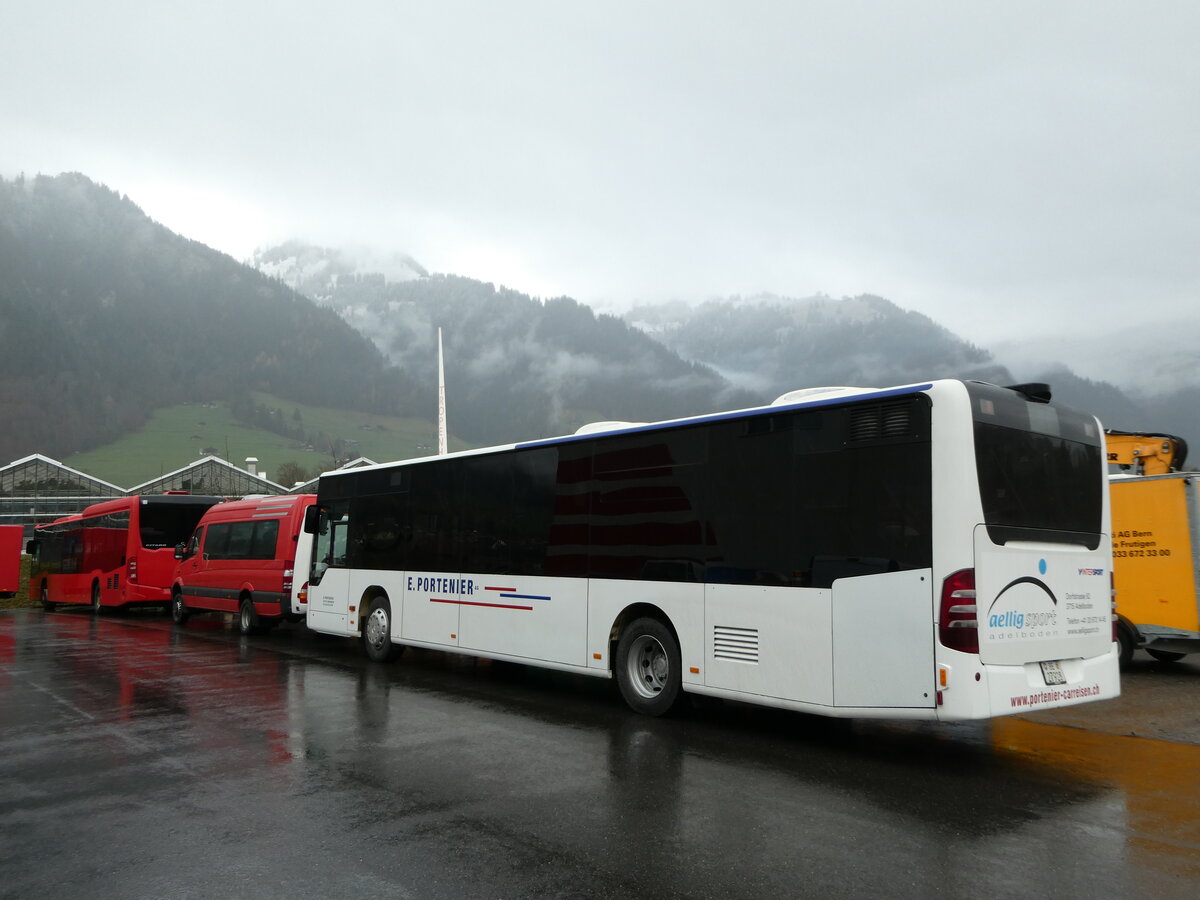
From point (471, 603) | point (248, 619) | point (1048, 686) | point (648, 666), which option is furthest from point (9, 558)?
point (1048, 686)

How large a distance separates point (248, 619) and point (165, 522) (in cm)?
708

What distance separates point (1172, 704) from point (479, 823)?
8.47 meters

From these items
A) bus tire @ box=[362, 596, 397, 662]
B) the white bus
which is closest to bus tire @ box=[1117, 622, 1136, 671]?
the white bus

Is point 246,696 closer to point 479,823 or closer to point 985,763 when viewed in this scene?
point 479,823

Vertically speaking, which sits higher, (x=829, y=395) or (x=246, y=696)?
(x=829, y=395)

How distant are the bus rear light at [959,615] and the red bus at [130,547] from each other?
22360mm

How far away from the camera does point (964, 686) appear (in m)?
6.68

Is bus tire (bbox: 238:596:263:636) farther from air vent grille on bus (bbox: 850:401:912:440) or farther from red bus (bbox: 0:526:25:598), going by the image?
air vent grille on bus (bbox: 850:401:912:440)

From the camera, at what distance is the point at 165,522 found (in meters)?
24.5

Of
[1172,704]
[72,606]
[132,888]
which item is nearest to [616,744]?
[132,888]

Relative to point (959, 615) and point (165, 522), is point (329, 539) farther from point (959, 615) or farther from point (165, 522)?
point (165, 522)

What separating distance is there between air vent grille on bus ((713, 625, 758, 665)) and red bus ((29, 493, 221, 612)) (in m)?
20.1

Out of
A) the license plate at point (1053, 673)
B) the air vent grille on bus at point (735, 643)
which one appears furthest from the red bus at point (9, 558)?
the license plate at point (1053, 673)

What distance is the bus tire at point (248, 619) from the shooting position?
1897 cm
